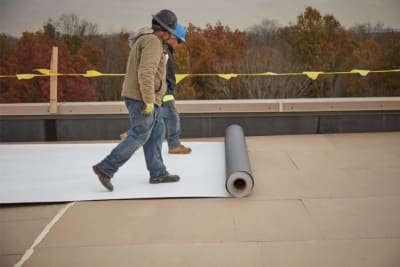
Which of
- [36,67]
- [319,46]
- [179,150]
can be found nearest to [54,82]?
[36,67]

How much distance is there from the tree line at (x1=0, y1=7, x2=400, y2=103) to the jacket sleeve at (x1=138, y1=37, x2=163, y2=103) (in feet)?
10.9

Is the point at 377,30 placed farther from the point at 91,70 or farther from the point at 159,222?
the point at 159,222

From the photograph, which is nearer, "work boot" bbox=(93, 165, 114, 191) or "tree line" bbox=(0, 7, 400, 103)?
"work boot" bbox=(93, 165, 114, 191)

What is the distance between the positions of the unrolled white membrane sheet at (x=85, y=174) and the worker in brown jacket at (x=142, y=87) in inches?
9.0

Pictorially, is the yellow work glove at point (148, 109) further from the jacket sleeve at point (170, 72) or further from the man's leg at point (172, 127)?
the man's leg at point (172, 127)

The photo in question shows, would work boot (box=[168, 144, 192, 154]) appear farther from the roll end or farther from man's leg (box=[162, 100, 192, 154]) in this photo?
the roll end

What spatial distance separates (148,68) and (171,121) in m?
1.56

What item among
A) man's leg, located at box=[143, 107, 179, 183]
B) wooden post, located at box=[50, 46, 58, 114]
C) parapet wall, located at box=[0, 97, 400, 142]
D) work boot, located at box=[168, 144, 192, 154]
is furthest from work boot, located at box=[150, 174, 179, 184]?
wooden post, located at box=[50, 46, 58, 114]

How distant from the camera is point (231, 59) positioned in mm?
6914

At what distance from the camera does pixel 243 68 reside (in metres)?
6.90

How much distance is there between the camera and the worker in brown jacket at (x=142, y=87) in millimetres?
3576

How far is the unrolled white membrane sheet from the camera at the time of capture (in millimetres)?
3703

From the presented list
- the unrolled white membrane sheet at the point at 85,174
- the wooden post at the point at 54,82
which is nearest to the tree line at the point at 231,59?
the wooden post at the point at 54,82

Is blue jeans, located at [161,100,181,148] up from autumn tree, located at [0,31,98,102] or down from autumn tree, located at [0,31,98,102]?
down
